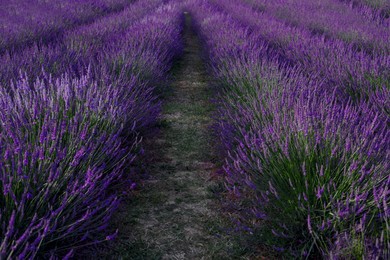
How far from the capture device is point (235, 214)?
238cm

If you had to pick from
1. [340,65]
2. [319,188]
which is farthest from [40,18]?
[319,188]

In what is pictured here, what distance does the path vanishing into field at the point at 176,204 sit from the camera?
6.76 ft

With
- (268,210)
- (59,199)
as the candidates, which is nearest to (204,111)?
(268,210)

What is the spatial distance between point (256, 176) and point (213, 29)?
520 cm

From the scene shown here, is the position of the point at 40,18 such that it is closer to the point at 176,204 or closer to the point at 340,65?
the point at 340,65

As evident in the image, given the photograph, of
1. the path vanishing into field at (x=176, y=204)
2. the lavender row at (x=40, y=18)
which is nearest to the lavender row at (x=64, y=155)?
the path vanishing into field at (x=176, y=204)

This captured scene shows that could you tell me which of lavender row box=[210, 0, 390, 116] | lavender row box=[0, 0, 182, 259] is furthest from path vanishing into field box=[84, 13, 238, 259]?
lavender row box=[210, 0, 390, 116]

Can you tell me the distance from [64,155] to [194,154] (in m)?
1.48

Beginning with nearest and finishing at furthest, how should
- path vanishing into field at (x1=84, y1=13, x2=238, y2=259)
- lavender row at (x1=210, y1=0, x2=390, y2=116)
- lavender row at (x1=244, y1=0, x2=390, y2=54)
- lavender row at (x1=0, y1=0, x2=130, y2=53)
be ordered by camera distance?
path vanishing into field at (x1=84, y1=13, x2=238, y2=259), lavender row at (x1=210, y1=0, x2=390, y2=116), lavender row at (x1=0, y1=0, x2=130, y2=53), lavender row at (x1=244, y1=0, x2=390, y2=54)

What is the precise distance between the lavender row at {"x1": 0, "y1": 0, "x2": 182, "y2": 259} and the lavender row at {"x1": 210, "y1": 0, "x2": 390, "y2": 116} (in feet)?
5.66

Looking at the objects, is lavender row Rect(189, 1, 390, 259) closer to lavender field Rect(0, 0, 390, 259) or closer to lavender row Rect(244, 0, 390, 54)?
lavender field Rect(0, 0, 390, 259)

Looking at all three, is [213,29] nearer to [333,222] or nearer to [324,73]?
[324,73]

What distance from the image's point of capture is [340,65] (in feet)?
13.1

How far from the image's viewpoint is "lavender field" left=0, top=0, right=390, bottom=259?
172 cm
